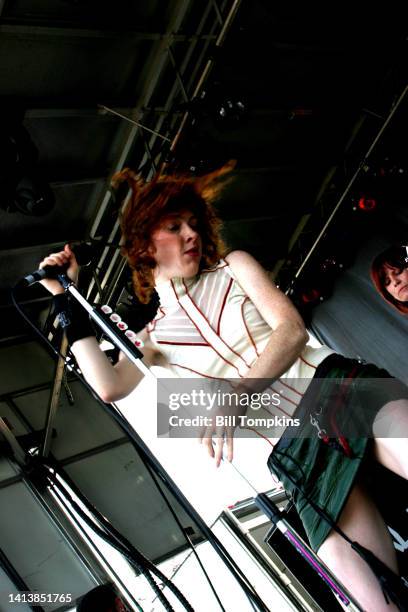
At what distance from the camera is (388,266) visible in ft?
17.7

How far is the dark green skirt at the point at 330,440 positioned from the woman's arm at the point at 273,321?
0.43ft

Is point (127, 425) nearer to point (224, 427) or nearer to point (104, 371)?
point (104, 371)

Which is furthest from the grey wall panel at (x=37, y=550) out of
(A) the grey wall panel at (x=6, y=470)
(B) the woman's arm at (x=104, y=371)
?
(B) the woman's arm at (x=104, y=371)

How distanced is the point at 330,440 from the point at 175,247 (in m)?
0.83

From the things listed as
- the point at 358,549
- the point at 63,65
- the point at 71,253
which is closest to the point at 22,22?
the point at 63,65

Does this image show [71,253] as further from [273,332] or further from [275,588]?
[275,588]

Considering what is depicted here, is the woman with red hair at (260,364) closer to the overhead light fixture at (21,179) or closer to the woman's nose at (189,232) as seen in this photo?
the woman's nose at (189,232)

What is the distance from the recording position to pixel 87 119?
182 inches

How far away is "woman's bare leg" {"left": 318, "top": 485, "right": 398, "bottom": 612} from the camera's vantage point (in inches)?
62.2

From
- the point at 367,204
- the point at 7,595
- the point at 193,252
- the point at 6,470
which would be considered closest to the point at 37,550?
the point at 7,595

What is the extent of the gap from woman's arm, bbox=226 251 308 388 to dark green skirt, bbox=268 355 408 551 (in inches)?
5.1

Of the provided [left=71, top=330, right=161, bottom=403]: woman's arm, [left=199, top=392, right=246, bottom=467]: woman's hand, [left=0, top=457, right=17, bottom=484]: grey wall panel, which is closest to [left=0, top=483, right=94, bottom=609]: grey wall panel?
[left=0, top=457, right=17, bottom=484]: grey wall panel

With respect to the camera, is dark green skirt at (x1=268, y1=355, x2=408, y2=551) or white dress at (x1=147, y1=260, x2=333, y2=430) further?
white dress at (x1=147, y1=260, x2=333, y2=430)

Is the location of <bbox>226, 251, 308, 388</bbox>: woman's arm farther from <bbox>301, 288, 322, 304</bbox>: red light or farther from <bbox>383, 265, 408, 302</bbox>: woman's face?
<bbox>301, 288, 322, 304</bbox>: red light
